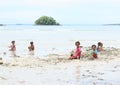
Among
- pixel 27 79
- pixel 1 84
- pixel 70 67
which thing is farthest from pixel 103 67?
pixel 1 84

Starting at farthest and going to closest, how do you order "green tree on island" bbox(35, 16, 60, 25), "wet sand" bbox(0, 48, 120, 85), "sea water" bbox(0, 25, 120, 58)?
1. "green tree on island" bbox(35, 16, 60, 25)
2. "sea water" bbox(0, 25, 120, 58)
3. "wet sand" bbox(0, 48, 120, 85)

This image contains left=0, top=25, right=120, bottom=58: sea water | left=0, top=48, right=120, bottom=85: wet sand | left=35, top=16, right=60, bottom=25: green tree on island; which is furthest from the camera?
left=35, top=16, right=60, bottom=25: green tree on island

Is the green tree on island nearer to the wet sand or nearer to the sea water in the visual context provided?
the sea water

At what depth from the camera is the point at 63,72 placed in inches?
658

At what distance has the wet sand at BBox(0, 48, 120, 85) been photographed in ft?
47.1

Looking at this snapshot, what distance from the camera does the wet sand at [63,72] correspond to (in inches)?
565

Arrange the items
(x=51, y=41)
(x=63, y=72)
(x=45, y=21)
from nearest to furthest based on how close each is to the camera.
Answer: (x=63, y=72) < (x=51, y=41) < (x=45, y=21)

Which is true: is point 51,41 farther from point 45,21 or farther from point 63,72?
point 45,21

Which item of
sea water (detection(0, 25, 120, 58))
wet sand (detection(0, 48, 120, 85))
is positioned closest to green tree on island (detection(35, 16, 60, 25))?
sea water (detection(0, 25, 120, 58))

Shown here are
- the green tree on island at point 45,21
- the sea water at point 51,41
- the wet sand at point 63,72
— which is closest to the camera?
the wet sand at point 63,72

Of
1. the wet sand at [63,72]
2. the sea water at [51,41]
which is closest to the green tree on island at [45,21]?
the sea water at [51,41]

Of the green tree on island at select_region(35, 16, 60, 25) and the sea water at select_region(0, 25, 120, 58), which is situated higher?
the sea water at select_region(0, 25, 120, 58)

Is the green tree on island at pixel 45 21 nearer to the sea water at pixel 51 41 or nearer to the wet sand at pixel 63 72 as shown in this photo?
the sea water at pixel 51 41

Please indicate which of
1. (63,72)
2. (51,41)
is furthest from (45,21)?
(63,72)
